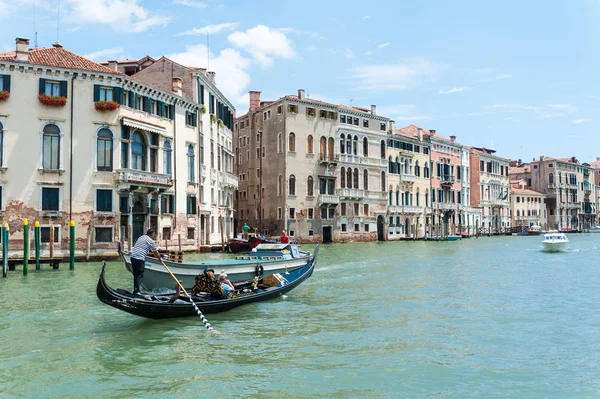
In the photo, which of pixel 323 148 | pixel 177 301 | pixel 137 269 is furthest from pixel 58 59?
pixel 323 148

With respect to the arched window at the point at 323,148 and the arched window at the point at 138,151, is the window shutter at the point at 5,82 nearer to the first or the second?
the arched window at the point at 138,151

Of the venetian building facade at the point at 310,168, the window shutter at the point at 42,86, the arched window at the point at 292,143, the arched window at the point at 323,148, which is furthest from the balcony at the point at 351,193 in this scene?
the window shutter at the point at 42,86

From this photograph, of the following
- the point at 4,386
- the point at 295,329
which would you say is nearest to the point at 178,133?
the point at 295,329

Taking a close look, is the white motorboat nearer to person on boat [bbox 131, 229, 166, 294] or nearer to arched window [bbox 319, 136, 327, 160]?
arched window [bbox 319, 136, 327, 160]

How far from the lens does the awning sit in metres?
21.3

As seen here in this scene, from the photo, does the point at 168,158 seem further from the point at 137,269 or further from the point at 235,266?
the point at 137,269

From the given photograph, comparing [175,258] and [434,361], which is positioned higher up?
[175,258]

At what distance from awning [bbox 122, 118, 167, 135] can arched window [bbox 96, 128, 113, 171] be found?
2.46 ft

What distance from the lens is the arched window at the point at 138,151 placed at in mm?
22141

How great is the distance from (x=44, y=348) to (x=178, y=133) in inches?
701

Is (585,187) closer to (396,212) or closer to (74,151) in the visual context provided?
(396,212)

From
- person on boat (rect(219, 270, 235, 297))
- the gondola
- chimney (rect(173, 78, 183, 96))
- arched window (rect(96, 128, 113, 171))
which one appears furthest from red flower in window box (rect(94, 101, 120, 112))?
person on boat (rect(219, 270, 235, 297))

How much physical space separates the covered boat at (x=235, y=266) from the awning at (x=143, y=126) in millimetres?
Answer: 8868

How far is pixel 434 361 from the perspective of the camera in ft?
23.2
